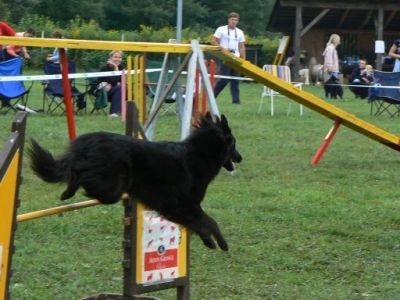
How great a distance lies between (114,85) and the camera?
50.9ft

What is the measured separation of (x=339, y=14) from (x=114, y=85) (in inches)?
790

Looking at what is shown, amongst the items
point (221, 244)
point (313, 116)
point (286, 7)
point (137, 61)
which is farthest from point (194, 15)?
point (221, 244)

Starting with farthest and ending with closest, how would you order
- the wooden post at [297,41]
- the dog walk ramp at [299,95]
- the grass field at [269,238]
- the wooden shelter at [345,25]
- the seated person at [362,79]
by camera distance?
the wooden shelter at [345,25]
the wooden post at [297,41]
the seated person at [362,79]
the dog walk ramp at [299,95]
the grass field at [269,238]

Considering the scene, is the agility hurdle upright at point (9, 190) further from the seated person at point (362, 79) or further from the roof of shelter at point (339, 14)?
the roof of shelter at point (339, 14)

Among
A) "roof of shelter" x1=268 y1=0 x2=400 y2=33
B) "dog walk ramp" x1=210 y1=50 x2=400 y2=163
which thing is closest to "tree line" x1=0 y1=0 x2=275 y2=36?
"roof of shelter" x1=268 y1=0 x2=400 y2=33

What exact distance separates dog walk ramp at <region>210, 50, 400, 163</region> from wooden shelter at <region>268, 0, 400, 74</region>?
2256 centimetres

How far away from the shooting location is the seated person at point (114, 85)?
15156 millimetres

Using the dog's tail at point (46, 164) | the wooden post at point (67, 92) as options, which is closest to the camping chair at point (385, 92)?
the wooden post at point (67, 92)

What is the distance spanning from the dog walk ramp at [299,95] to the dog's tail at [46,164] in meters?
3.42

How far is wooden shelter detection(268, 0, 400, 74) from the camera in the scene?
31.4 m

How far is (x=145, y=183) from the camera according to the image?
176 inches

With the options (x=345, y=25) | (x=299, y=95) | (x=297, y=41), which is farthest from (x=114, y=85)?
(x=345, y=25)

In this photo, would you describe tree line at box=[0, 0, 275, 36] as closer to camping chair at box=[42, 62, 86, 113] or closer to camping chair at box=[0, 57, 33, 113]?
camping chair at box=[42, 62, 86, 113]

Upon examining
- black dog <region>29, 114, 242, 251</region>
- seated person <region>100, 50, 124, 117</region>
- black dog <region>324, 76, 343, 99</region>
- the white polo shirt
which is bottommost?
black dog <region>324, 76, 343, 99</region>
